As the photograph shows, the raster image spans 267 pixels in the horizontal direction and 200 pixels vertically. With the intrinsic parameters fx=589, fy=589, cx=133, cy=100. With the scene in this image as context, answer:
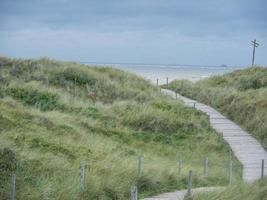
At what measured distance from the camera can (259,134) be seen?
31625mm

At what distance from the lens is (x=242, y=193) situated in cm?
1195

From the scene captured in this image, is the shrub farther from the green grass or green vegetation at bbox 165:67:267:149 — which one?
green vegetation at bbox 165:67:267:149

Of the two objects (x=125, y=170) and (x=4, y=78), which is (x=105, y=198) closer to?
(x=125, y=170)

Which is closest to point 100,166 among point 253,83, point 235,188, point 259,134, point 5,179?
point 5,179

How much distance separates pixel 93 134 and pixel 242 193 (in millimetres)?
15462

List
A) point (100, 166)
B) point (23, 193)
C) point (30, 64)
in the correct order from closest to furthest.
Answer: point (23, 193) < point (100, 166) < point (30, 64)

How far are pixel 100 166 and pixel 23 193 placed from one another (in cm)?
447

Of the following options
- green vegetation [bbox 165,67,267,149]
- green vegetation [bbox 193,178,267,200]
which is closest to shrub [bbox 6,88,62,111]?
green vegetation [bbox 165,67,267,149]

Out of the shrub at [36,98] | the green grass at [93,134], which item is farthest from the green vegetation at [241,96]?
the shrub at [36,98]

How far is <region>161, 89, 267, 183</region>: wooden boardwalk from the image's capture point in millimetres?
23297

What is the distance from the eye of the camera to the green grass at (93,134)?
16016 mm

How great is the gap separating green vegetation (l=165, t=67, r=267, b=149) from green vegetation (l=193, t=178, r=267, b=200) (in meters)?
16.6

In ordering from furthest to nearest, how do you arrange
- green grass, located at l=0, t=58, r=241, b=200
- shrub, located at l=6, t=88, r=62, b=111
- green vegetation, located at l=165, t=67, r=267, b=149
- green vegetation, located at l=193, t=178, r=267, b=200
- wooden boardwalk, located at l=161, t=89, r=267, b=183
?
green vegetation, located at l=165, t=67, r=267, b=149 → shrub, located at l=6, t=88, r=62, b=111 → wooden boardwalk, located at l=161, t=89, r=267, b=183 → green grass, located at l=0, t=58, r=241, b=200 → green vegetation, located at l=193, t=178, r=267, b=200

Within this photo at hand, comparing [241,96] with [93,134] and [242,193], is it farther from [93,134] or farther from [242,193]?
[242,193]
